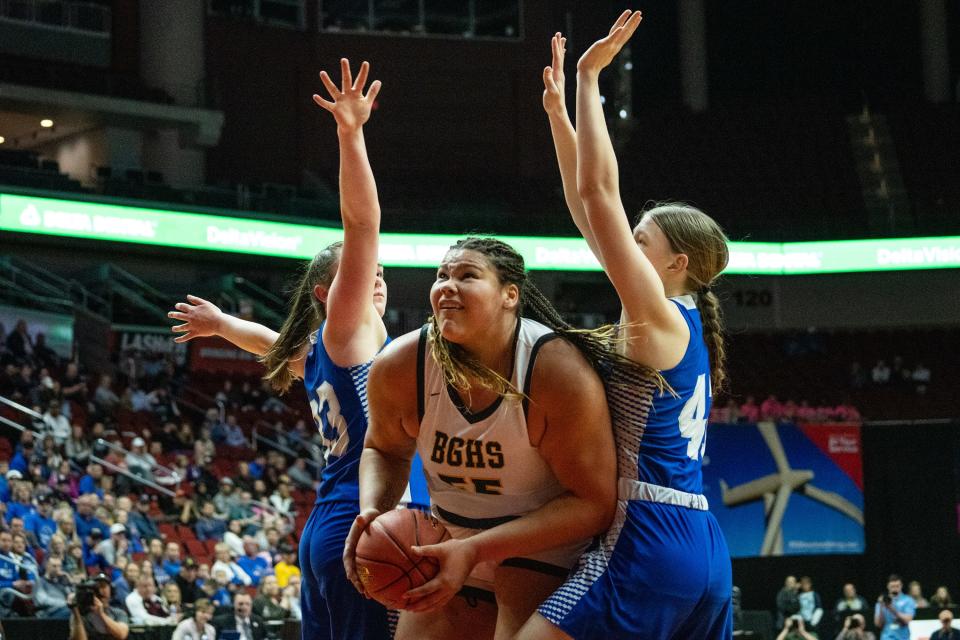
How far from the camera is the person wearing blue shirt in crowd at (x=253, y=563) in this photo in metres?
13.4

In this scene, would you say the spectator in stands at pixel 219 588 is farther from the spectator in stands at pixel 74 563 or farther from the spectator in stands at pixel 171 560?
the spectator in stands at pixel 74 563

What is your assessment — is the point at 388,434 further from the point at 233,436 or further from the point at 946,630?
the point at 233,436

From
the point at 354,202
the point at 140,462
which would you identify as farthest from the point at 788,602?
the point at 354,202

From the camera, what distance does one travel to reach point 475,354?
11.1ft

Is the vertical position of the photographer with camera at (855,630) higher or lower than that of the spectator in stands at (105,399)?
lower

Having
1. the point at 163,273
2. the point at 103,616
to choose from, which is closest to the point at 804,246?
the point at 163,273

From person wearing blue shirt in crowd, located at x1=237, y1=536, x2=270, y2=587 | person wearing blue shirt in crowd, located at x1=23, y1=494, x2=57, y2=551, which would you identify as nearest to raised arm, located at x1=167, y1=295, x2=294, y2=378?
person wearing blue shirt in crowd, located at x1=23, y1=494, x2=57, y2=551

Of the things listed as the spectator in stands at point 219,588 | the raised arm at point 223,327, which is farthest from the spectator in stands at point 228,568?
the raised arm at point 223,327

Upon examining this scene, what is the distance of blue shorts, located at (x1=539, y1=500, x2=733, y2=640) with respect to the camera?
330 cm

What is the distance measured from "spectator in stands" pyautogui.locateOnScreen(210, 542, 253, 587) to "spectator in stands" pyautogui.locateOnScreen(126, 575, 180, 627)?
111 cm

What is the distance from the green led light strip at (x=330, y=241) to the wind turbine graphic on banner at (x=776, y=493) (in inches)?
226

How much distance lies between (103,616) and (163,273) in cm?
1478

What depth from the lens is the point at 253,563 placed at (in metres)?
13.5

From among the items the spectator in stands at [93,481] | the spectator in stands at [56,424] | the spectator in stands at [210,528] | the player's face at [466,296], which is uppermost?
the player's face at [466,296]
